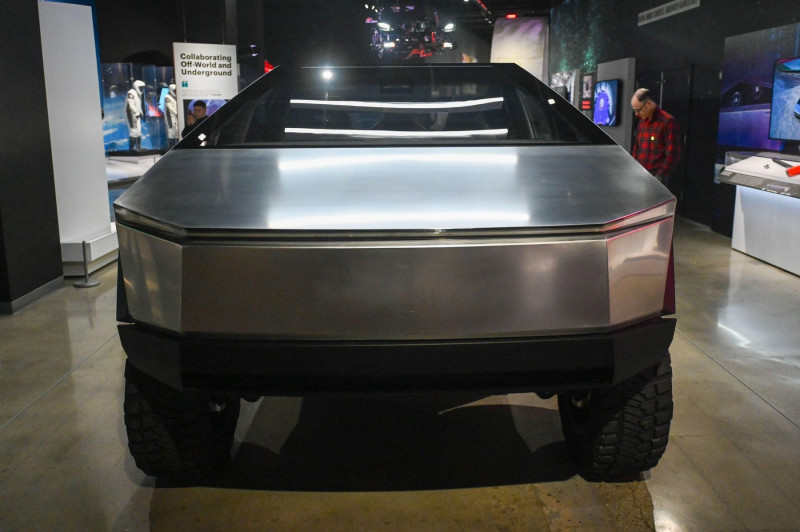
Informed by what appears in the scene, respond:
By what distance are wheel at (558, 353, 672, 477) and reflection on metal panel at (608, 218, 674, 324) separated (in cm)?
37

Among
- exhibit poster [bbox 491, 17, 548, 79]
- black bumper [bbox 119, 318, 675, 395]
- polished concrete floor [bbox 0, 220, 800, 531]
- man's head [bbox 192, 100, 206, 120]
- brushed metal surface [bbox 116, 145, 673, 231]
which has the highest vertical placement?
exhibit poster [bbox 491, 17, 548, 79]

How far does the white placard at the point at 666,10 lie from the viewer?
8.91 metres

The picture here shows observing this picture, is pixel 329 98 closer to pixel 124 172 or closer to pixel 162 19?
pixel 124 172

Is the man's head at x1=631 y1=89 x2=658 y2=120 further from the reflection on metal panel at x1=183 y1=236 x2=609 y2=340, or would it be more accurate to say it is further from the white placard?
the reflection on metal panel at x1=183 y1=236 x2=609 y2=340

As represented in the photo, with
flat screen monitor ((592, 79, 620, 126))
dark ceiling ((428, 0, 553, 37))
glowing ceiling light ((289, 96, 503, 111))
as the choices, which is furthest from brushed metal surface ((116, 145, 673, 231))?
dark ceiling ((428, 0, 553, 37))

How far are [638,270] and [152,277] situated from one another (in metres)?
1.16

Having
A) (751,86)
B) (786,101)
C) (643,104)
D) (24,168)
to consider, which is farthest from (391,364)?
(751,86)

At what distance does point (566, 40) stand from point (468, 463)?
48.7 feet

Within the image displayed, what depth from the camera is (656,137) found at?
631cm

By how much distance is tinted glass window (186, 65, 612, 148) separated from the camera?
2.45m

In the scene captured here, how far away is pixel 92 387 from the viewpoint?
316cm

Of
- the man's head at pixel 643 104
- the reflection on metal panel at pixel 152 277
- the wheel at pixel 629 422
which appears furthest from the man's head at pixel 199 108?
the wheel at pixel 629 422

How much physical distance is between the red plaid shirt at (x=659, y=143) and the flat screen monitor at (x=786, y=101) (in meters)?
0.79

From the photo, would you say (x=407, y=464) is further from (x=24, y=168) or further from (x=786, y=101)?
(x=786, y=101)
